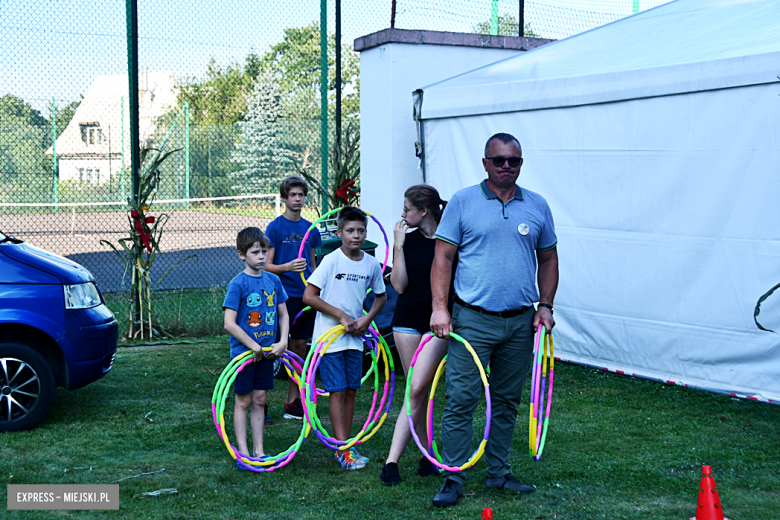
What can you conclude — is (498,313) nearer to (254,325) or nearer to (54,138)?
(254,325)

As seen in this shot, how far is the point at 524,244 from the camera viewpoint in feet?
13.3

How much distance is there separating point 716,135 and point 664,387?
2125mm

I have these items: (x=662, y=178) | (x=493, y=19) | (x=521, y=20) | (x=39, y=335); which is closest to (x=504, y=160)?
(x=662, y=178)

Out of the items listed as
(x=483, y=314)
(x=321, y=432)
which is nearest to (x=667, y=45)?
(x=483, y=314)

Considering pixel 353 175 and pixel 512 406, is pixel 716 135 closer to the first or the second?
pixel 512 406

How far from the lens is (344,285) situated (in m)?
4.70

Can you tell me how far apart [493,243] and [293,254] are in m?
2.19

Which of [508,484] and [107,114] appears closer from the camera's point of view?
[508,484]

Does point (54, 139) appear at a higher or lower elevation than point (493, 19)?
A: lower

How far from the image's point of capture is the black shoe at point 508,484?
4.23m

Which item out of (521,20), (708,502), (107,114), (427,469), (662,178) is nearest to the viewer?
(708,502)

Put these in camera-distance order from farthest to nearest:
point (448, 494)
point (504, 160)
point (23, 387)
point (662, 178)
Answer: point (662, 178) → point (23, 387) → point (448, 494) → point (504, 160)

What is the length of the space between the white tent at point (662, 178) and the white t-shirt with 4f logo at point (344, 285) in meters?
2.94

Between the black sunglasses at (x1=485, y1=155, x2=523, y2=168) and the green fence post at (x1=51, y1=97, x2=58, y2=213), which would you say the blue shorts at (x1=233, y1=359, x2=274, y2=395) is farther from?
the green fence post at (x1=51, y1=97, x2=58, y2=213)
